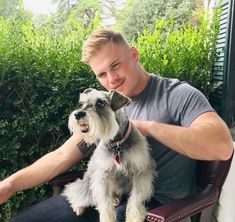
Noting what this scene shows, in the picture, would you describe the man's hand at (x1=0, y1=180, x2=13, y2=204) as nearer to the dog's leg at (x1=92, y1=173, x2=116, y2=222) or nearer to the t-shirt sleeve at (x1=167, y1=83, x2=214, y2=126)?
the dog's leg at (x1=92, y1=173, x2=116, y2=222)

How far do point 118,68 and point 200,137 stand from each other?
2.06 ft

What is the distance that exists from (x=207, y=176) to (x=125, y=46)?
87 cm

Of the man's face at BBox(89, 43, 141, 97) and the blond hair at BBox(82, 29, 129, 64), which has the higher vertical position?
the blond hair at BBox(82, 29, 129, 64)

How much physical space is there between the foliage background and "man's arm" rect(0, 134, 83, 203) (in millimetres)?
602

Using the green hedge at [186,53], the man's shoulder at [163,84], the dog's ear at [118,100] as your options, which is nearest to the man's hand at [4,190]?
the dog's ear at [118,100]

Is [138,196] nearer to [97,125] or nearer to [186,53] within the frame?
[97,125]

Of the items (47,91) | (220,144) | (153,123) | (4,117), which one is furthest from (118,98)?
(4,117)

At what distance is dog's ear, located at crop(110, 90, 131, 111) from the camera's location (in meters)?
1.74

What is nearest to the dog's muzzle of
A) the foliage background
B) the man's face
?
the man's face

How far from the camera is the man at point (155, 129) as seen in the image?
66.9 inches

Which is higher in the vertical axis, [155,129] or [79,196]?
[155,129]

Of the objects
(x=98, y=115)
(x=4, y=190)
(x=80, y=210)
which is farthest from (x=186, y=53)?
(x=4, y=190)

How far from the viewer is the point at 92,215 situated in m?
2.12

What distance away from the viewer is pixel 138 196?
5.90ft
